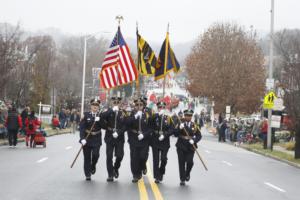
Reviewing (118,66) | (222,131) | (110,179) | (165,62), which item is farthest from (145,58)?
(222,131)

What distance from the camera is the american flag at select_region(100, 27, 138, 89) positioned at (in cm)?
2012

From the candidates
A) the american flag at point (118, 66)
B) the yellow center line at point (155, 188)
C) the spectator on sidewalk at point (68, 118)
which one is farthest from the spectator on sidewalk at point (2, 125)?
the spectator on sidewalk at point (68, 118)

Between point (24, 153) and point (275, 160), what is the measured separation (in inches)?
458

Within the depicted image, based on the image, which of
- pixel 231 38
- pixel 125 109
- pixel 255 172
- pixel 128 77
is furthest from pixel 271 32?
pixel 231 38

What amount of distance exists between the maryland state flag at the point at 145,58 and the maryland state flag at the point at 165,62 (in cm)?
24

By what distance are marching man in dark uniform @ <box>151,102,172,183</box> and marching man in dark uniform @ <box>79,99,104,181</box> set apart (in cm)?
136

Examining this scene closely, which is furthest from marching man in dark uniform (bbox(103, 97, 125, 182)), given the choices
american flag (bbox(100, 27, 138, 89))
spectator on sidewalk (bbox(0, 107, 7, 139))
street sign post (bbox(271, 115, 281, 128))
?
street sign post (bbox(271, 115, 281, 128))

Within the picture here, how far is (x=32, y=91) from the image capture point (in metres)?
62.9

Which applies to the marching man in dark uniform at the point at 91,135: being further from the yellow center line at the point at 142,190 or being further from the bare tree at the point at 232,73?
the bare tree at the point at 232,73

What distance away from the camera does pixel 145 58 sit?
2058cm

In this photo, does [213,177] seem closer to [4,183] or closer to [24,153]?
[4,183]

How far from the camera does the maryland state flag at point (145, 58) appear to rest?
20.2 meters

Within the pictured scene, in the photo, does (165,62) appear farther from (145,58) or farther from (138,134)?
(138,134)

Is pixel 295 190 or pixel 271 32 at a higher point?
pixel 271 32
